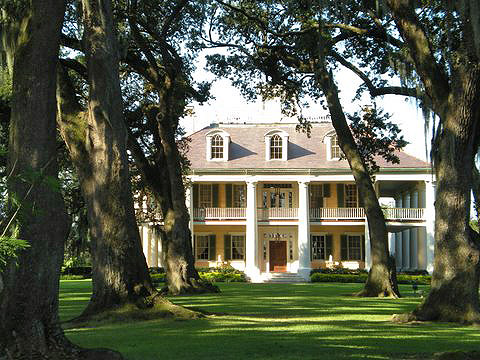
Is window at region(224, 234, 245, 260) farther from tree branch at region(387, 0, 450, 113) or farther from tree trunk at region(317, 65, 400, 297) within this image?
tree branch at region(387, 0, 450, 113)

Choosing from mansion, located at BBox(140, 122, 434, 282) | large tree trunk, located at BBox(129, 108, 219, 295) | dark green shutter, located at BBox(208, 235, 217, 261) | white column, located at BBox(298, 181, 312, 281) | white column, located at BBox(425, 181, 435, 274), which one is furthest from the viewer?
dark green shutter, located at BBox(208, 235, 217, 261)

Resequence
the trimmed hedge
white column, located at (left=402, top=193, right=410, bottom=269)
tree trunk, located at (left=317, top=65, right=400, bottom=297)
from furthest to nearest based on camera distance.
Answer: white column, located at (left=402, top=193, right=410, bottom=269), the trimmed hedge, tree trunk, located at (left=317, top=65, right=400, bottom=297)

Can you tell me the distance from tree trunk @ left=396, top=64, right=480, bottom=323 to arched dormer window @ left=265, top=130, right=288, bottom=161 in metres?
28.0

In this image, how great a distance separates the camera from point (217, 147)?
4028 cm

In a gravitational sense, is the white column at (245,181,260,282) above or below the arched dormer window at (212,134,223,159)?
below

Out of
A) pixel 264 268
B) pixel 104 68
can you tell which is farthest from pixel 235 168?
pixel 104 68

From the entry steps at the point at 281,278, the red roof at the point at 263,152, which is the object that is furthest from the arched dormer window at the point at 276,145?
the entry steps at the point at 281,278

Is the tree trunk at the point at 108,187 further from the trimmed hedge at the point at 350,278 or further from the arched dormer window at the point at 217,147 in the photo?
the arched dormer window at the point at 217,147

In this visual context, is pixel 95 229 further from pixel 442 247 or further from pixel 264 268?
pixel 264 268

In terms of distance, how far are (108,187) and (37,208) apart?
5.47 metres

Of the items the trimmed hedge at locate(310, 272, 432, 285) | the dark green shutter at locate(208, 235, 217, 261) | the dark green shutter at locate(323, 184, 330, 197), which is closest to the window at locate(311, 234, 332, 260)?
the dark green shutter at locate(323, 184, 330, 197)

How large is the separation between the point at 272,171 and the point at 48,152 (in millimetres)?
32213

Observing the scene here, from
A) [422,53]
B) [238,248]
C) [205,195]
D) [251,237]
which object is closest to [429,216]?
[251,237]

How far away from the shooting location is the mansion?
38625mm
